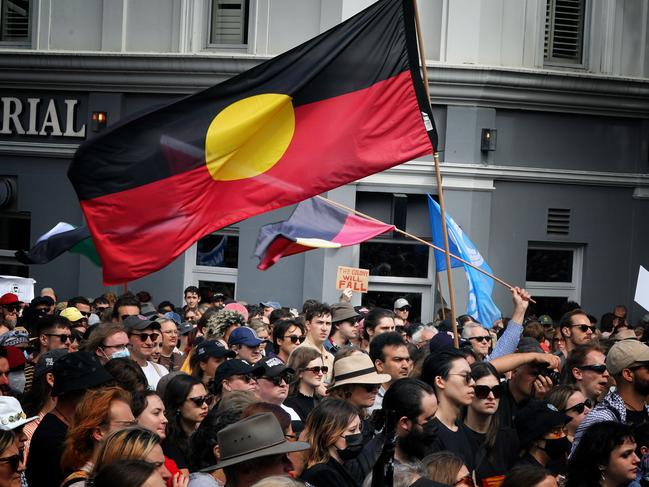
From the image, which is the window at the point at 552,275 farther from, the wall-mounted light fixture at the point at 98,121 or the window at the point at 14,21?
the window at the point at 14,21

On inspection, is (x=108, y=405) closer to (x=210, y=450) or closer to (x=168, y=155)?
(x=210, y=450)

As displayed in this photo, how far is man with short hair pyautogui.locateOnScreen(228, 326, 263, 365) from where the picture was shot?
10.9m

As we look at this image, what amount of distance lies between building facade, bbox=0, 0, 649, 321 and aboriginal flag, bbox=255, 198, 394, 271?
18.0ft

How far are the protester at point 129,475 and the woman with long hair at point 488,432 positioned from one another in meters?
2.91

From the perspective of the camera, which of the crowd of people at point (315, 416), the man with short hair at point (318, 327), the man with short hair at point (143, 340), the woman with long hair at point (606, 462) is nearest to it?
the crowd of people at point (315, 416)

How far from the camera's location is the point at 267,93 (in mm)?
10500

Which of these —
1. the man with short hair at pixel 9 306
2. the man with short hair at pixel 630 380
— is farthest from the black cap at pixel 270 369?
the man with short hair at pixel 9 306

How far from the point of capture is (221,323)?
40.4ft

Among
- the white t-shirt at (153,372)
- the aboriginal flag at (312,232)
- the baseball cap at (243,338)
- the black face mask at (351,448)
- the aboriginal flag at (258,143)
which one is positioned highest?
the aboriginal flag at (258,143)

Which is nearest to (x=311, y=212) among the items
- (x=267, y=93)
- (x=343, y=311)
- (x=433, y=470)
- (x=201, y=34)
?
(x=343, y=311)

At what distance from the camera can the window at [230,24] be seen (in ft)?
74.8

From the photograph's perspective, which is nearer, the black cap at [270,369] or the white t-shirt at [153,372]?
the black cap at [270,369]

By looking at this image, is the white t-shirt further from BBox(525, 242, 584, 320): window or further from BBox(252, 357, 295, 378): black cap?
BBox(525, 242, 584, 320): window

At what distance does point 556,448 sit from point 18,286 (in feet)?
40.3
